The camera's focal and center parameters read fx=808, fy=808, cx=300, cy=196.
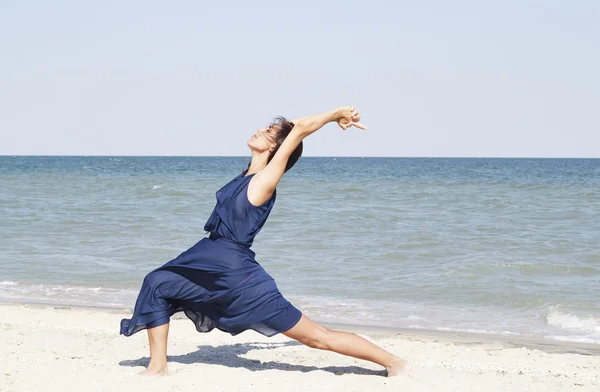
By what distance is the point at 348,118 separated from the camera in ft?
15.5

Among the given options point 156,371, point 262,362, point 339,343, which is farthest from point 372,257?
point 156,371

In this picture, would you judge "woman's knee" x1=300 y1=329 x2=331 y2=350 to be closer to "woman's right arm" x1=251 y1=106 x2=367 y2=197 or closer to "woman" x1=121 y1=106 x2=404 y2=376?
"woman" x1=121 y1=106 x2=404 y2=376

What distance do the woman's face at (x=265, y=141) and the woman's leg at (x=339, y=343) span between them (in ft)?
3.47

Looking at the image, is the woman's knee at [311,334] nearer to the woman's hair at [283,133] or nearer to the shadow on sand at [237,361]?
the shadow on sand at [237,361]

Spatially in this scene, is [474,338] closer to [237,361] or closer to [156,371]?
[237,361]

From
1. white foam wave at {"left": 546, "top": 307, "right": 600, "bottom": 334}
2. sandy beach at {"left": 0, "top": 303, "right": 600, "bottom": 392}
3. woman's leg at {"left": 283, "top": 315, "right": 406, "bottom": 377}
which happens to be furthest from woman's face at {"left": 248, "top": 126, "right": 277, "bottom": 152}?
white foam wave at {"left": 546, "top": 307, "right": 600, "bottom": 334}

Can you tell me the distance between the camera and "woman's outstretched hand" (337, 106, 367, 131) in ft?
15.4

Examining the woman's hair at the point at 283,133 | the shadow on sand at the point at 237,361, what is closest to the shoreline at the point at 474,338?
the shadow on sand at the point at 237,361

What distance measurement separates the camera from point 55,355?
18.5ft

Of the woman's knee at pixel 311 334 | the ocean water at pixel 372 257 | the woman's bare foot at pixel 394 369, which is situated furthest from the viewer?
the ocean water at pixel 372 257

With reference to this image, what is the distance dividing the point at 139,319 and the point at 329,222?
466 inches

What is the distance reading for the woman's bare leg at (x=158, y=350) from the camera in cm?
491

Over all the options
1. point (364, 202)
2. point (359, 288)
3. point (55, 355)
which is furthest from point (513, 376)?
point (364, 202)

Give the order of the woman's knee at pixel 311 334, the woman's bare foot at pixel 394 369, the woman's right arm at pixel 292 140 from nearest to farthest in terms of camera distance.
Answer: the woman's right arm at pixel 292 140 < the woman's knee at pixel 311 334 < the woman's bare foot at pixel 394 369
